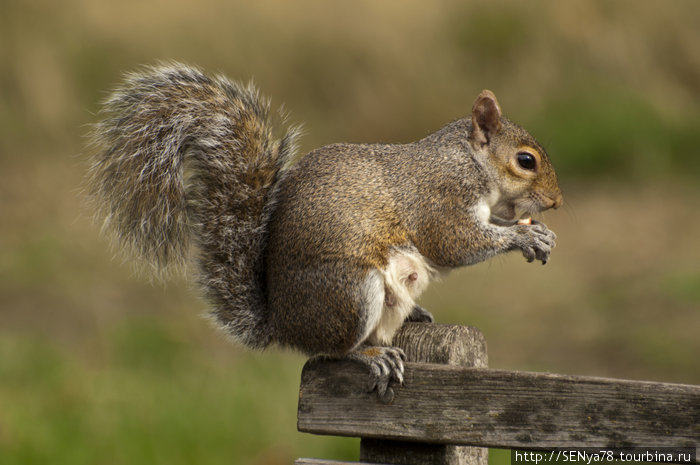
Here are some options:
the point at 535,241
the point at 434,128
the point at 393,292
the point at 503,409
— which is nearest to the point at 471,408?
the point at 503,409

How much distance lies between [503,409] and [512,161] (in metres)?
0.63

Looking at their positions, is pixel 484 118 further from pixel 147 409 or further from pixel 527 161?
pixel 147 409

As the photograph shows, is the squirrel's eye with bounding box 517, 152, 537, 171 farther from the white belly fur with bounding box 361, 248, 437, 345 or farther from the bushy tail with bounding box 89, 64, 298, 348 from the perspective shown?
the bushy tail with bounding box 89, 64, 298, 348

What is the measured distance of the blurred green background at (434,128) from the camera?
3.76 metres

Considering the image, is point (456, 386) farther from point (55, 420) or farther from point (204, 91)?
point (55, 420)

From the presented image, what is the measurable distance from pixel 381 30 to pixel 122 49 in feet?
4.18

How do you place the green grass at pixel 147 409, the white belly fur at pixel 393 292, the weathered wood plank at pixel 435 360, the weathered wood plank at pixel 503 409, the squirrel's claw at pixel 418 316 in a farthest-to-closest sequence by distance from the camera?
the green grass at pixel 147 409 < the squirrel's claw at pixel 418 316 < the white belly fur at pixel 393 292 < the weathered wood plank at pixel 435 360 < the weathered wood plank at pixel 503 409

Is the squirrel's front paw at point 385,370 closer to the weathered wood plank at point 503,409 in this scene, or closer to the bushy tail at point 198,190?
the weathered wood plank at point 503,409

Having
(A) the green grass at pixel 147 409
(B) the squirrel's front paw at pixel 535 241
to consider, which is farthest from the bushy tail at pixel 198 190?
(A) the green grass at pixel 147 409

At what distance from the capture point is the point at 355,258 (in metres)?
1.49

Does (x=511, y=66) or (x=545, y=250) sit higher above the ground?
(x=511, y=66)

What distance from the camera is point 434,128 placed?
4.61 meters

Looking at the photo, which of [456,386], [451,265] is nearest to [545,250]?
[451,265]

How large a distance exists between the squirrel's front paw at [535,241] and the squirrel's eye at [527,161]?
4.9 inches
